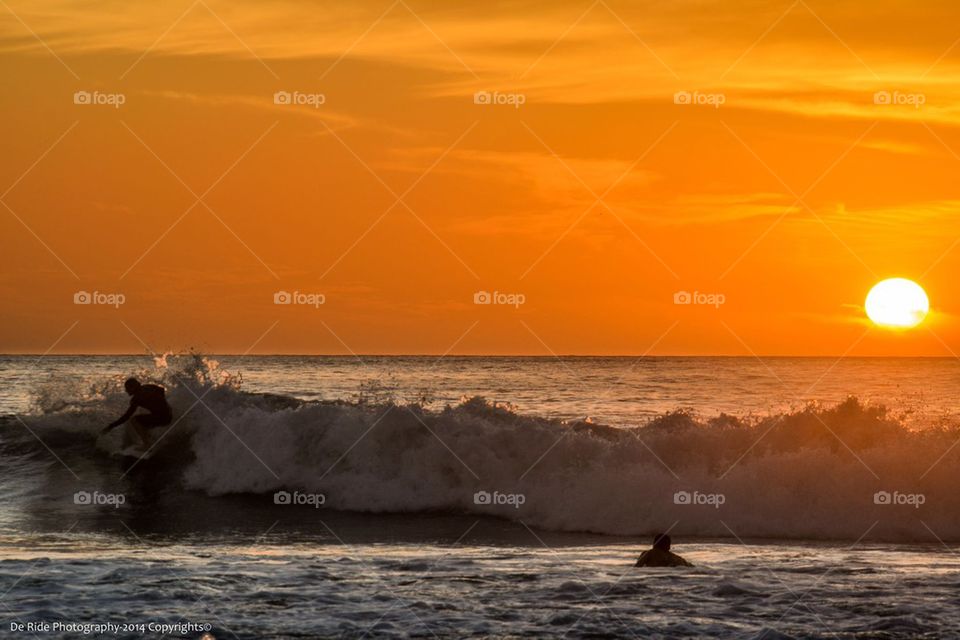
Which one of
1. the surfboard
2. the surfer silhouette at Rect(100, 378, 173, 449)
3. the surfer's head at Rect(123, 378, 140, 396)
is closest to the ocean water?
the surfboard

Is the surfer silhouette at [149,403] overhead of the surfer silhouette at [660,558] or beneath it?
overhead

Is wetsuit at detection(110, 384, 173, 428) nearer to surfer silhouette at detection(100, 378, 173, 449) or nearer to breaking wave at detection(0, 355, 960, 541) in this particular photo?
surfer silhouette at detection(100, 378, 173, 449)

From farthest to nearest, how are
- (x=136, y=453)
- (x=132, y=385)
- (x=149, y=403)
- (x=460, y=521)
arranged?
1. (x=136, y=453)
2. (x=149, y=403)
3. (x=132, y=385)
4. (x=460, y=521)

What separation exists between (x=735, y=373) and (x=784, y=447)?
1771 inches

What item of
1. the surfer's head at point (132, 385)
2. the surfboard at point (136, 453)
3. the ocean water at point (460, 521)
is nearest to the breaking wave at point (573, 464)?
the ocean water at point (460, 521)

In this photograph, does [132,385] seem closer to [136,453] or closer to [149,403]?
[149,403]

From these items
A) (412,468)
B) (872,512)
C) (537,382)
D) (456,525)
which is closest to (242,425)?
(412,468)

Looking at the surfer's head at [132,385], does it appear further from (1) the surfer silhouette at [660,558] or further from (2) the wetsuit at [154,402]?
(1) the surfer silhouette at [660,558]

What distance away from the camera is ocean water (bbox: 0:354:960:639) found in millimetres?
12602

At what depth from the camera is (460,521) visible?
71.7 ft

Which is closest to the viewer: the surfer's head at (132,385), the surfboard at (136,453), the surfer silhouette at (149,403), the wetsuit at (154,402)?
the surfer's head at (132,385)

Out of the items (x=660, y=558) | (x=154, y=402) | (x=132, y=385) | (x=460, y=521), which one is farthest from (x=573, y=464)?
(x=132, y=385)

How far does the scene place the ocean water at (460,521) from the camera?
496 inches

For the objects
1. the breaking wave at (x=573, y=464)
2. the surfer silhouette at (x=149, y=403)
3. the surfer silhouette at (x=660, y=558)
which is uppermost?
the surfer silhouette at (x=149, y=403)
